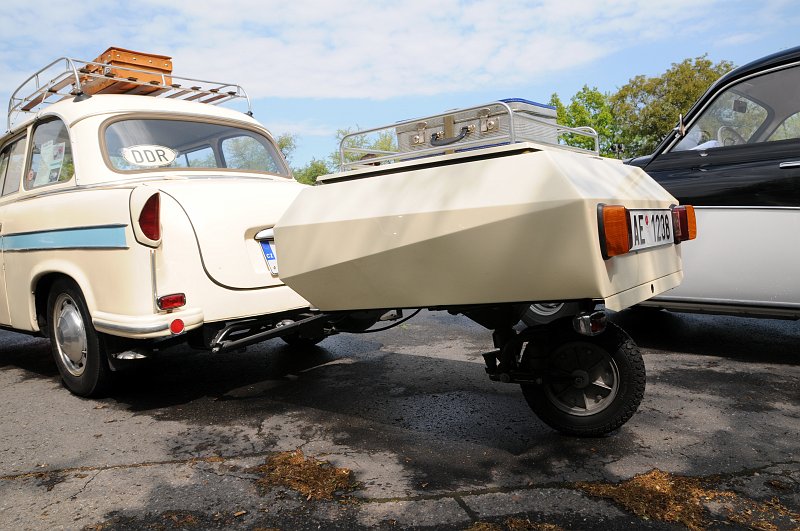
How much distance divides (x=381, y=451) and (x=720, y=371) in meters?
2.70

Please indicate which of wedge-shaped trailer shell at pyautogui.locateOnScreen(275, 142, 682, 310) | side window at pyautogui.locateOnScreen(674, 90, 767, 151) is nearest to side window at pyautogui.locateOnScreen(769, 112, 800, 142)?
→ side window at pyautogui.locateOnScreen(674, 90, 767, 151)

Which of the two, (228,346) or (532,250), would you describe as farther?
(228,346)

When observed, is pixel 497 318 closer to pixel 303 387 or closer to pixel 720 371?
pixel 303 387

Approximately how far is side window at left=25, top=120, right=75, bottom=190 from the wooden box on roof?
0.55m

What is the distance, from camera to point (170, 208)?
145 inches

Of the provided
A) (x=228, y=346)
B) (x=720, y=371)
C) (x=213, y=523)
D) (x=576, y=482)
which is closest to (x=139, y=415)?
(x=228, y=346)

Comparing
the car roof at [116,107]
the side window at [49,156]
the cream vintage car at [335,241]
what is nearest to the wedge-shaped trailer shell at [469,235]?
the cream vintage car at [335,241]

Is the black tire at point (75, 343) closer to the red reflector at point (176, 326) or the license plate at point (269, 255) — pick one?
the red reflector at point (176, 326)

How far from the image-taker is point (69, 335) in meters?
4.30

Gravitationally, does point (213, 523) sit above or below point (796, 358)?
above

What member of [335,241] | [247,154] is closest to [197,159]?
[247,154]

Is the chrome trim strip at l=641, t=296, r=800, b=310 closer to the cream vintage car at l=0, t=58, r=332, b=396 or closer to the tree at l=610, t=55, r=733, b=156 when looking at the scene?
the cream vintage car at l=0, t=58, r=332, b=396

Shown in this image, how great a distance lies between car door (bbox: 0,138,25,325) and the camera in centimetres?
496

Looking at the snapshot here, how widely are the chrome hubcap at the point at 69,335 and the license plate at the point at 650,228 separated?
352 cm
